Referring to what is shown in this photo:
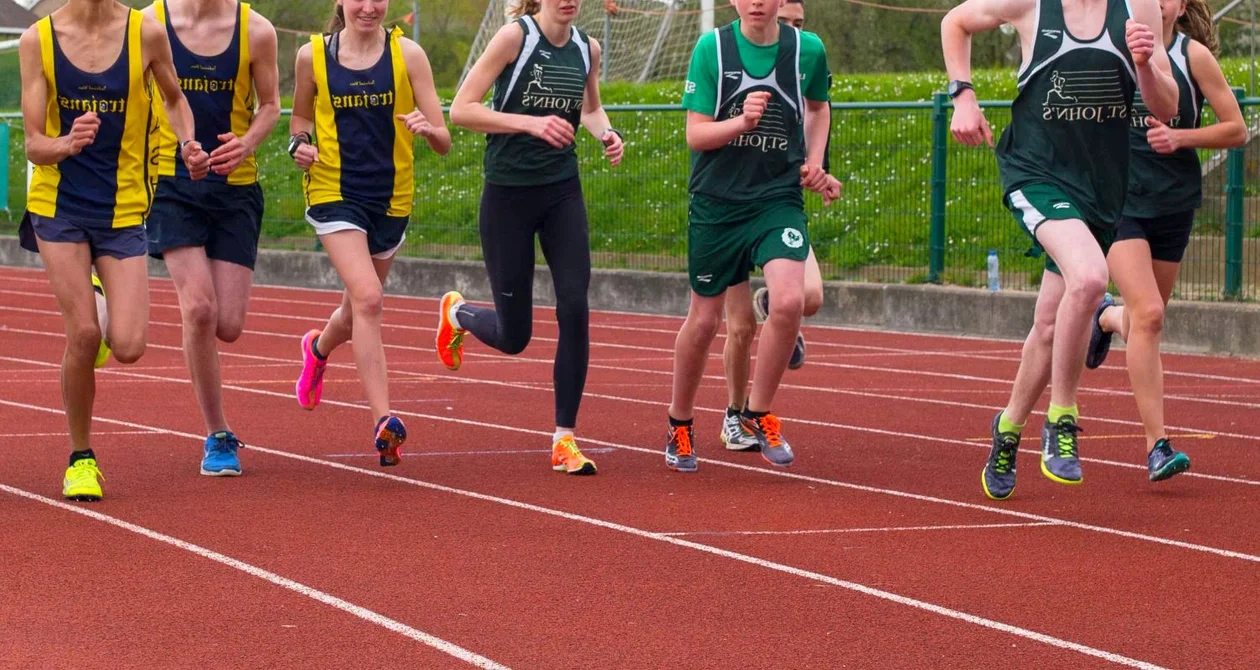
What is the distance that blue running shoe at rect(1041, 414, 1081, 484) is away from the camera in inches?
292

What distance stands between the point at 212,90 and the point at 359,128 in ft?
1.91

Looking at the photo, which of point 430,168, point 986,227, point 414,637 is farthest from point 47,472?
point 430,168

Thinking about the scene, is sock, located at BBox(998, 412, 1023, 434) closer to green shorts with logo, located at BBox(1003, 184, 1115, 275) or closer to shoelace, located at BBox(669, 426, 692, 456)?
green shorts with logo, located at BBox(1003, 184, 1115, 275)

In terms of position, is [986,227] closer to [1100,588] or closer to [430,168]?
[430,168]

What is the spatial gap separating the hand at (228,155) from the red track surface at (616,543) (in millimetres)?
1187

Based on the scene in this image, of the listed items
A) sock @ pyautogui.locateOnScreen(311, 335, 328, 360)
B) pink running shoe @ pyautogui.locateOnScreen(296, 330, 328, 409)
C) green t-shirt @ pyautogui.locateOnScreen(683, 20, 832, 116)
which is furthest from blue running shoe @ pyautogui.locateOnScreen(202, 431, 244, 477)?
green t-shirt @ pyautogui.locateOnScreen(683, 20, 832, 116)

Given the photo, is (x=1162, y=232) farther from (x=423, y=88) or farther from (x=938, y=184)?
(x=938, y=184)

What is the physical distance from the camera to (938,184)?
16875 millimetres

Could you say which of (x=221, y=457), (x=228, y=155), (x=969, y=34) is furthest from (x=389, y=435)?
(x=969, y=34)

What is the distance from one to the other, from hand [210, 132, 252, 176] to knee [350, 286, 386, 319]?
676 mm

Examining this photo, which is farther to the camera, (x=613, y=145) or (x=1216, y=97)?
(x=613, y=145)

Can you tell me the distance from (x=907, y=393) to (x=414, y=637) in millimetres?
6834

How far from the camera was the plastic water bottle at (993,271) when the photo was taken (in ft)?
52.9

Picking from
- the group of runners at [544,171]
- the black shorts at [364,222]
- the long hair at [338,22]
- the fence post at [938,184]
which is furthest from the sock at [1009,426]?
the fence post at [938,184]
